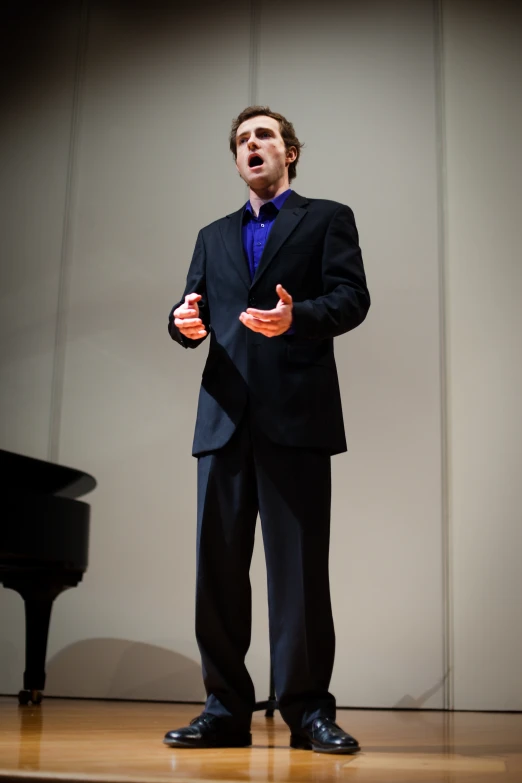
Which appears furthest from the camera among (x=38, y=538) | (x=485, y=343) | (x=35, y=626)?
(x=485, y=343)

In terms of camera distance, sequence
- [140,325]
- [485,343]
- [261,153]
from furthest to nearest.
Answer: [140,325] < [485,343] < [261,153]

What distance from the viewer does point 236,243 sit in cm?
200

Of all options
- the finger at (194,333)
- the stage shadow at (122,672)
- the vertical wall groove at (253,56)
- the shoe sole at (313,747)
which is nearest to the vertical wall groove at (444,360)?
the vertical wall groove at (253,56)

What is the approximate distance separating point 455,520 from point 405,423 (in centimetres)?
42

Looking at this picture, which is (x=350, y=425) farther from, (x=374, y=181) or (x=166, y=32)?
(x=166, y=32)

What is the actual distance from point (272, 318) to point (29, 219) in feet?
8.67

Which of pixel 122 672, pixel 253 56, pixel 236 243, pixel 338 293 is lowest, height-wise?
pixel 122 672

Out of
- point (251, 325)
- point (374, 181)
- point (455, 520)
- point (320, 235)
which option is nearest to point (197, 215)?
point (374, 181)

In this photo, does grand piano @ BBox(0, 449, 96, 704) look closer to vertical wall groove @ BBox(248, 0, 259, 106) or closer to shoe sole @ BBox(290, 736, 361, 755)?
shoe sole @ BBox(290, 736, 361, 755)

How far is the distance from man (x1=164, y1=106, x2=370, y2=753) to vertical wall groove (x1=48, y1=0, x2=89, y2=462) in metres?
1.99

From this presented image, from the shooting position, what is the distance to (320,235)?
1956mm

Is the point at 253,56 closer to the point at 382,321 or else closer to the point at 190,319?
the point at 382,321

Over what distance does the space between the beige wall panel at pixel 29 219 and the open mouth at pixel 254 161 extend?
2073 mm

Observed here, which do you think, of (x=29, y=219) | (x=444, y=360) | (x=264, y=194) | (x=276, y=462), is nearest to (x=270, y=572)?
(x=276, y=462)
